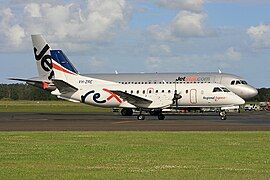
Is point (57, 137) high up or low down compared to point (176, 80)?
down

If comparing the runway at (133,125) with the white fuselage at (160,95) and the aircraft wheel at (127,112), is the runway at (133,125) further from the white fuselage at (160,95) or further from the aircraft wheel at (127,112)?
the aircraft wheel at (127,112)

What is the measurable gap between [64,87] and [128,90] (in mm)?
5071

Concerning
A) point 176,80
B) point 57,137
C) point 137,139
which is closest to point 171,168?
point 137,139

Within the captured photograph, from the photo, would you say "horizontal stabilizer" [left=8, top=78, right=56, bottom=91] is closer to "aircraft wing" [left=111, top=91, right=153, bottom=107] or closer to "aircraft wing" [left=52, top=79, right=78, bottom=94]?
"aircraft wing" [left=52, top=79, right=78, bottom=94]

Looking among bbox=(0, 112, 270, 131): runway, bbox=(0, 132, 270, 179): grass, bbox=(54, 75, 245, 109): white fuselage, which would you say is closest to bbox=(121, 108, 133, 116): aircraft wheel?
bbox=(54, 75, 245, 109): white fuselage

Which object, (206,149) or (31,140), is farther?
(31,140)

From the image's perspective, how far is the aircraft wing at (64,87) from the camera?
180 feet

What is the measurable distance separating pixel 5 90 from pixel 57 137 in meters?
175

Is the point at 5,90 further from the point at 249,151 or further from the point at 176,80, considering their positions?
the point at 249,151

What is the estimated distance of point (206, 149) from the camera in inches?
824

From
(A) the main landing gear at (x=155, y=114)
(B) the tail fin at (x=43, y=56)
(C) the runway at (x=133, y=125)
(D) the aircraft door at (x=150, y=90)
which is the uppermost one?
(B) the tail fin at (x=43, y=56)

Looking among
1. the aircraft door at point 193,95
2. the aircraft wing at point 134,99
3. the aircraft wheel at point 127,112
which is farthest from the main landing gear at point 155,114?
the aircraft wheel at point 127,112

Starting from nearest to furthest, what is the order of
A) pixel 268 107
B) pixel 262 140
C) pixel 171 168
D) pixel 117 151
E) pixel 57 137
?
1. pixel 171 168
2. pixel 117 151
3. pixel 262 140
4. pixel 57 137
5. pixel 268 107

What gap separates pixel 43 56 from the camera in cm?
6375
